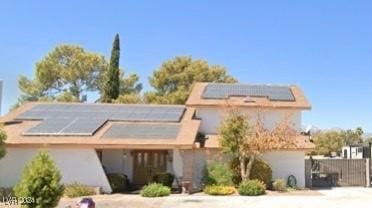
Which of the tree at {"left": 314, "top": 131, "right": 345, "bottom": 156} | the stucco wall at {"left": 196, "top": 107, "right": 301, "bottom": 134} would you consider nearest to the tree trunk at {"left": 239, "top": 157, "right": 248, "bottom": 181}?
the stucco wall at {"left": 196, "top": 107, "right": 301, "bottom": 134}

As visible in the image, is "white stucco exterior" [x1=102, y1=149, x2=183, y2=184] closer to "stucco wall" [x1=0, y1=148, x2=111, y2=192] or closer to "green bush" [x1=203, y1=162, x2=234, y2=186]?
"stucco wall" [x1=0, y1=148, x2=111, y2=192]

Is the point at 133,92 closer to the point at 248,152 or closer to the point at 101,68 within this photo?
the point at 101,68

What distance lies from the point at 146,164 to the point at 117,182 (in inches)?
121

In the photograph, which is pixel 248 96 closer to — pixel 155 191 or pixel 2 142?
pixel 155 191

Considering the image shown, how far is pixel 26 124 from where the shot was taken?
2700cm

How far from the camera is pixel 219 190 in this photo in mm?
23812

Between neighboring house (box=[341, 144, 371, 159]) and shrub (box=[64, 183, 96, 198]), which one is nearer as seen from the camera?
shrub (box=[64, 183, 96, 198])

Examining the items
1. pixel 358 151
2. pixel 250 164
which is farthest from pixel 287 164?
Answer: pixel 358 151

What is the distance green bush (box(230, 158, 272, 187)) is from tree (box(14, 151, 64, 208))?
12.4 m

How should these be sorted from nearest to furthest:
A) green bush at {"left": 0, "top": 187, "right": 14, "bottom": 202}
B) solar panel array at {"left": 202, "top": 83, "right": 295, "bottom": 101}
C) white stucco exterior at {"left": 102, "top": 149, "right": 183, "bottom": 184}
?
green bush at {"left": 0, "top": 187, "right": 14, "bottom": 202}, white stucco exterior at {"left": 102, "top": 149, "right": 183, "bottom": 184}, solar panel array at {"left": 202, "top": 83, "right": 295, "bottom": 101}

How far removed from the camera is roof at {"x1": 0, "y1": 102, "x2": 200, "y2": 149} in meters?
24.0

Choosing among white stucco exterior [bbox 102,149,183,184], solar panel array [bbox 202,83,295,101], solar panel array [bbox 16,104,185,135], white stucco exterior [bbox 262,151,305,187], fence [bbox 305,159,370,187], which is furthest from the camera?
solar panel array [bbox 202,83,295,101]

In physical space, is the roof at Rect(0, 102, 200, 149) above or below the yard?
above

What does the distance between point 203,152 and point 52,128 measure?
8.63 m
